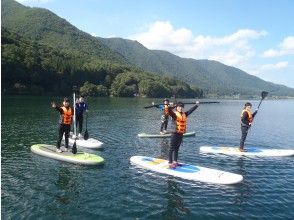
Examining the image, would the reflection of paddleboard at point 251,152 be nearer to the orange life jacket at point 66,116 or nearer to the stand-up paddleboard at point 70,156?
the stand-up paddleboard at point 70,156

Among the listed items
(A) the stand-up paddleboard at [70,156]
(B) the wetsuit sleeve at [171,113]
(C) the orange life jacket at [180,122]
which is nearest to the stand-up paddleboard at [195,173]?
(C) the orange life jacket at [180,122]

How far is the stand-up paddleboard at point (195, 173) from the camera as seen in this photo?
62.8 ft

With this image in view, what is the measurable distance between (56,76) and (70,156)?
127 meters

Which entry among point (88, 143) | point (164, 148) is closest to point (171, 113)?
point (88, 143)

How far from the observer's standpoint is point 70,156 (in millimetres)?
22750

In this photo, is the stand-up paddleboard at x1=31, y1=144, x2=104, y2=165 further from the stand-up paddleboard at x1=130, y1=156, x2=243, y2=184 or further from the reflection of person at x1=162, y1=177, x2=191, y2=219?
the reflection of person at x1=162, y1=177, x2=191, y2=219

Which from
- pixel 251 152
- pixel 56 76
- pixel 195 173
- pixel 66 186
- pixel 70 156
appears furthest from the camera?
pixel 56 76

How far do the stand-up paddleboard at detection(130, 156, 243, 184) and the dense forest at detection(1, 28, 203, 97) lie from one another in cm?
10021

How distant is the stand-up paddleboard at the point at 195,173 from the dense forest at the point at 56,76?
100 m

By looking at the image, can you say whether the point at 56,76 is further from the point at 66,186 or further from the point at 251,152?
the point at 66,186

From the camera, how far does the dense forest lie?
417 feet

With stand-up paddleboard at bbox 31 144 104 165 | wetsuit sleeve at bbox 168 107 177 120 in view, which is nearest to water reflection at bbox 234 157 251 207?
wetsuit sleeve at bbox 168 107 177 120

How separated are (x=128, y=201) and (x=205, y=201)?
3324 millimetres

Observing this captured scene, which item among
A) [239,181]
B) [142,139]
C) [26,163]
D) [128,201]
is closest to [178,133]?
[239,181]
